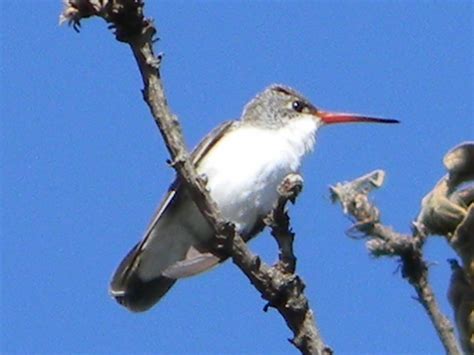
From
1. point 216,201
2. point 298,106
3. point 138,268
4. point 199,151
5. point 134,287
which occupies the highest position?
point 298,106

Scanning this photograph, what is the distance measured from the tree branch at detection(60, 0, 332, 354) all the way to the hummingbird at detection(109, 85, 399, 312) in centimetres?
315

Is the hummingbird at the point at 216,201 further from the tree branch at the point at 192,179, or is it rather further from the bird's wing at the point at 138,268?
the tree branch at the point at 192,179

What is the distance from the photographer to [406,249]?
1415 mm

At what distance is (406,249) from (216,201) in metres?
5.26

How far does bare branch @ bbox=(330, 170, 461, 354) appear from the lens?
1.39 m

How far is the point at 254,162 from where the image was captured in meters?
6.66

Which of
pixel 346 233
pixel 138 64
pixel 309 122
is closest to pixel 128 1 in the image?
pixel 138 64

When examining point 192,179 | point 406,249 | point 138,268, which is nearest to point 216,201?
point 138,268

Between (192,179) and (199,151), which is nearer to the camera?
(192,179)

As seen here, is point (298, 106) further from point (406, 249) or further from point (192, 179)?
point (406, 249)

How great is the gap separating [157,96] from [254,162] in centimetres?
391

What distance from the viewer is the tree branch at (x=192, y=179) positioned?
255 centimetres

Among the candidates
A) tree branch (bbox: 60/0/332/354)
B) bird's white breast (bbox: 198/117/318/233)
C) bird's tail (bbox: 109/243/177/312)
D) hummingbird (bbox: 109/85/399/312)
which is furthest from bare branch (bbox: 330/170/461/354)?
bird's tail (bbox: 109/243/177/312)

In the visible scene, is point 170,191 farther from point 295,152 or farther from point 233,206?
point 295,152
